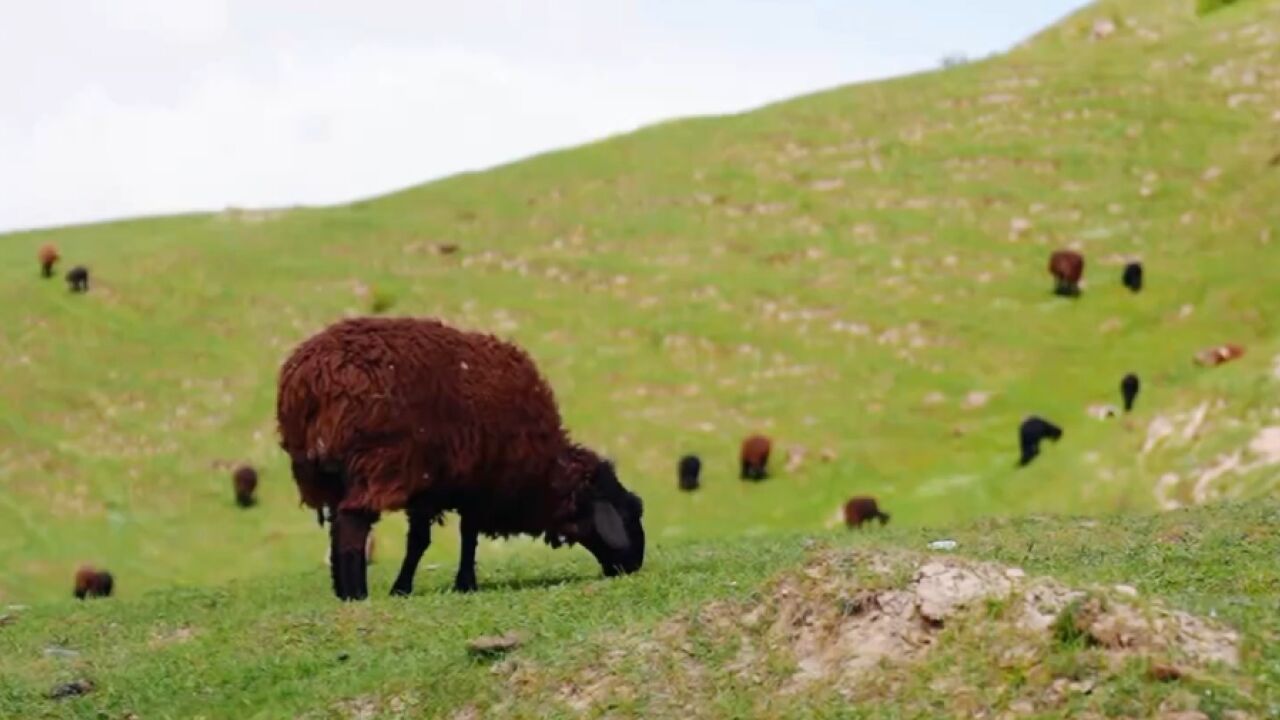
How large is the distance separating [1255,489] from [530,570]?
1474 centimetres

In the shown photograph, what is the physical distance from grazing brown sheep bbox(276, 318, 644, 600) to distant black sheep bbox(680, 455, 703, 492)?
79.1 feet

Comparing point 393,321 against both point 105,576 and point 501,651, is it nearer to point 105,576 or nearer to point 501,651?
point 501,651

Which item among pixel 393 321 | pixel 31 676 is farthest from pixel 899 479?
pixel 31 676

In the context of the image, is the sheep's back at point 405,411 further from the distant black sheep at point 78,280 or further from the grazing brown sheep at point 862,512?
the distant black sheep at point 78,280

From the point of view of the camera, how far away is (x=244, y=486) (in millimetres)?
47594

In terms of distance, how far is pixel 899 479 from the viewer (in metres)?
48.3

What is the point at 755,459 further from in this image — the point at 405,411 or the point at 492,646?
the point at 492,646

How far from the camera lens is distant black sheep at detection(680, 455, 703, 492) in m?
48.3

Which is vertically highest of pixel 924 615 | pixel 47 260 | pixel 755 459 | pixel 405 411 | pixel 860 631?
pixel 47 260

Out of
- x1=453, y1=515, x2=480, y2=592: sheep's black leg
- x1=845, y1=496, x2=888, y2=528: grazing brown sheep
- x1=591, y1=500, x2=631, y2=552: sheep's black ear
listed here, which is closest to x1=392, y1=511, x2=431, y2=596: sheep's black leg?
x1=453, y1=515, x2=480, y2=592: sheep's black leg

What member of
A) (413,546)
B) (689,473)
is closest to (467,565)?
(413,546)

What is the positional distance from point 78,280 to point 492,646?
1849 inches

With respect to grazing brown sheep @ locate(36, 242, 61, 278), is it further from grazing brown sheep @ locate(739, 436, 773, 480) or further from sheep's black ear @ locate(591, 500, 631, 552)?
sheep's black ear @ locate(591, 500, 631, 552)

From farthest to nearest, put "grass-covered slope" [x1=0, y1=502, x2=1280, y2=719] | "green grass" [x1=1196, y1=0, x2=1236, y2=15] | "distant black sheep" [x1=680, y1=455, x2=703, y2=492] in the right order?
"green grass" [x1=1196, y1=0, x2=1236, y2=15] → "distant black sheep" [x1=680, y1=455, x2=703, y2=492] → "grass-covered slope" [x1=0, y1=502, x2=1280, y2=719]
